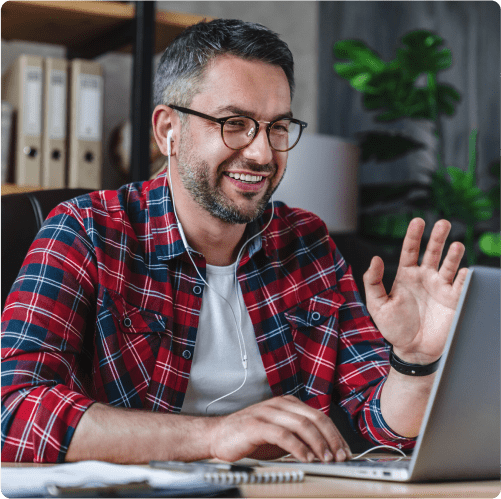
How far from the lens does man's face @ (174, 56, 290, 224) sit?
1.18 metres

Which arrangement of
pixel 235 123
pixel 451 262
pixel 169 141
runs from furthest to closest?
1. pixel 169 141
2. pixel 235 123
3. pixel 451 262

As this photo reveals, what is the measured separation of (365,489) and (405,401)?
429 mm

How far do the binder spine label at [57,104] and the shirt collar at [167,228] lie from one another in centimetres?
69

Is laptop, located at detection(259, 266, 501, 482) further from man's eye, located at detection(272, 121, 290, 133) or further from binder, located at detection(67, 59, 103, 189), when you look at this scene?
binder, located at detection(67, 59, 103, 189)

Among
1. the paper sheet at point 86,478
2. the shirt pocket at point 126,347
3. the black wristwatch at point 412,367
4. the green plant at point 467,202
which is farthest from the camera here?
the green plant at point 467,202

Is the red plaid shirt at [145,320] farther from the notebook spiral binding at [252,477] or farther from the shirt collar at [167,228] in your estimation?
the notebook spiral binding at [252,477]

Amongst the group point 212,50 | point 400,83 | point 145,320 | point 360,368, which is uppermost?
point 400,83

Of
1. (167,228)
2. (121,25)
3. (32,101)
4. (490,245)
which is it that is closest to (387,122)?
(490,245)

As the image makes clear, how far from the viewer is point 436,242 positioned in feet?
2.75

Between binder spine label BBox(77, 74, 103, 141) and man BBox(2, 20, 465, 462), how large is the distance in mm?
660

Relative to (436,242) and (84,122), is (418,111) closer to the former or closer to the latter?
(84,122)

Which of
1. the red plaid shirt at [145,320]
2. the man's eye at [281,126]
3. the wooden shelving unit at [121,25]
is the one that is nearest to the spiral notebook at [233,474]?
the red plaid shirt at [145,320]

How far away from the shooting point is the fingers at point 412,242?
846 millimetres

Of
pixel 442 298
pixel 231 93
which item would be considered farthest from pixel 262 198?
pixel 442 298
